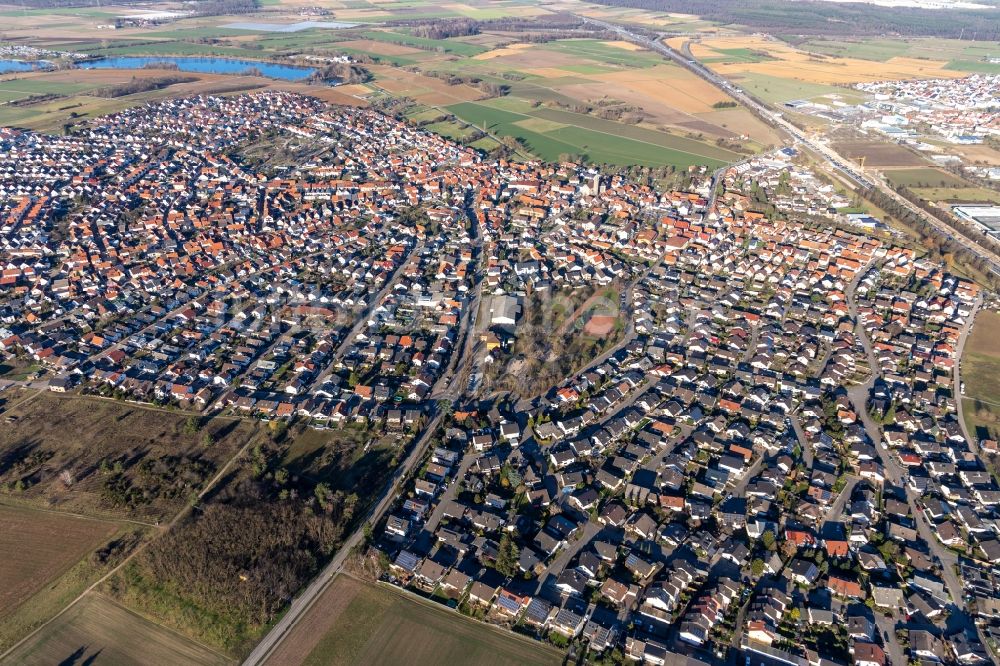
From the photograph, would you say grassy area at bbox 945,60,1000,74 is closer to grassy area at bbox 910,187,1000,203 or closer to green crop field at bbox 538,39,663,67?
green crop field at bbox 538,39,663,67

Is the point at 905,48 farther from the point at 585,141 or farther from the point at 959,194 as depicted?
the point at 585,141

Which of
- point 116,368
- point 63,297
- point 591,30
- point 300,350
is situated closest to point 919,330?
point 300,350

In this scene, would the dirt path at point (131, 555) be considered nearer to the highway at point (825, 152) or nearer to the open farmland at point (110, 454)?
the open farmland at point (110, 454)

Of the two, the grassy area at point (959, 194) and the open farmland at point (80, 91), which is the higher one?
the open farmland at point (80, 91)

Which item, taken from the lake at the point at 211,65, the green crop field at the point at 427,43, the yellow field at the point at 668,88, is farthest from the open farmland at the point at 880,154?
the lake at the point at 211,65

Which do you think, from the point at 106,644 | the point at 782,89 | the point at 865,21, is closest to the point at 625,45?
the point at 782,89

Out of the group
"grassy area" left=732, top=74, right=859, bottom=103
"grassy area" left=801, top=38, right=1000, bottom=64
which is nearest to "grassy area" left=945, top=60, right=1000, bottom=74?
"grassy area" left=801, top=38, right=1000, bottom=64
